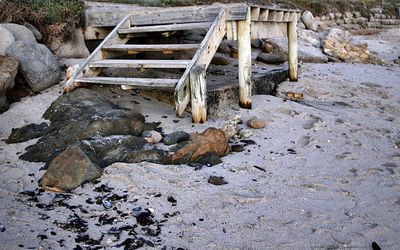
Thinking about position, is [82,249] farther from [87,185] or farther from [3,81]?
[3,81]

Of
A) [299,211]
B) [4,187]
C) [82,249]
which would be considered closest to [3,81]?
[4,187]

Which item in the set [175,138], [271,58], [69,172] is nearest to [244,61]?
[175,138]

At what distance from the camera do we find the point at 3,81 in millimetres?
4871

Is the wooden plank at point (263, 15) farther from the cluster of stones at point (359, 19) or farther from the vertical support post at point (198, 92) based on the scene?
the cluster of stones at point (359, 19)

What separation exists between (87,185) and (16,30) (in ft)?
11.7

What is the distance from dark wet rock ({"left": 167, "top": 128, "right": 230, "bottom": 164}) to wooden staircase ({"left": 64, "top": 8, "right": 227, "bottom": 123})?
0.60 m

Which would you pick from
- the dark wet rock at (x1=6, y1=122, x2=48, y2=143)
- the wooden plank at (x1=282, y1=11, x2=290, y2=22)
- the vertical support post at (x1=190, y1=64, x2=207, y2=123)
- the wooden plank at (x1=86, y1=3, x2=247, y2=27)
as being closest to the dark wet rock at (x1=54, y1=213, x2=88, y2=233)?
the dark wet rock at (x1=6, y1=122, x2=48, y2=143)

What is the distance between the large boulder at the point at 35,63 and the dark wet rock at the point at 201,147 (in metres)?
2.62

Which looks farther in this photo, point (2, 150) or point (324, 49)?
point (324, 49)

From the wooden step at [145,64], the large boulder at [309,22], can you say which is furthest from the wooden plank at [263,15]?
the large boulder at [309,22]

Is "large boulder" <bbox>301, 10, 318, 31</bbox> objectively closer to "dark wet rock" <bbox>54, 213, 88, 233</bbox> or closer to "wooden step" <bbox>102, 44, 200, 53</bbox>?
"wooden step" <bbox>102, 44, 200, 53</bbox>

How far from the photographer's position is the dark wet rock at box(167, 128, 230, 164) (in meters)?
3.89

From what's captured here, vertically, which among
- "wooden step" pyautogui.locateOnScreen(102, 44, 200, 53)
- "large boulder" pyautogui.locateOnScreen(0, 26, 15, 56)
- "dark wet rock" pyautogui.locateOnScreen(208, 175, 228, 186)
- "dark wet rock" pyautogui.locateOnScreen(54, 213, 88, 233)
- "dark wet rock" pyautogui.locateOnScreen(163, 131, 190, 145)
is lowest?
"dark wet rock" pyautogui.locateOnScreen(208, 175, 228, 186)

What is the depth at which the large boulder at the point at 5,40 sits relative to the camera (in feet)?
17.6
